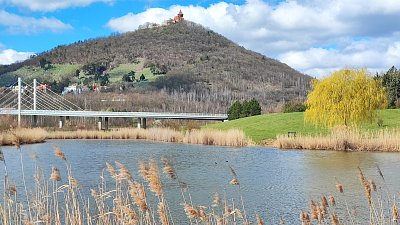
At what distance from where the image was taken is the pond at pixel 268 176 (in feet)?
47.5

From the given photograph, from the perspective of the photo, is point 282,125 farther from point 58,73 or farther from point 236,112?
point 58,73

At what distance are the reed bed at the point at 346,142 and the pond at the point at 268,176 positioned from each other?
4.42 ft

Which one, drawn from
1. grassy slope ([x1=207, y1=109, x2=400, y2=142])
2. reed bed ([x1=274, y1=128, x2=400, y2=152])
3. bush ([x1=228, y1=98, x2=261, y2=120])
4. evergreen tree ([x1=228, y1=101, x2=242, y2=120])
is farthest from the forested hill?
reed bed ([x1=274, y1=128, x2=400, y2=152])

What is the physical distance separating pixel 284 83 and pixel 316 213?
468 feet

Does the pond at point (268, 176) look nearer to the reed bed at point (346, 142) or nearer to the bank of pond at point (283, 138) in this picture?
the reed bed at point (346, 142)

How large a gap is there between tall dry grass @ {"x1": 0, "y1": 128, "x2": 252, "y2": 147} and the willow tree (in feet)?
19.8

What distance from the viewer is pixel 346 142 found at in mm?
33500

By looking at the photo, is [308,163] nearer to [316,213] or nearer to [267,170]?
[267,170]

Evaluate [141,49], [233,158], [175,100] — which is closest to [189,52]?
[141,49]

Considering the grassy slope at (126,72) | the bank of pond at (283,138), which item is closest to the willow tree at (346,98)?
the bank of pond at (283,138)

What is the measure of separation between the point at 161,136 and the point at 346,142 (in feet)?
65.1

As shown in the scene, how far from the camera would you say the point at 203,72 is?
150625mm

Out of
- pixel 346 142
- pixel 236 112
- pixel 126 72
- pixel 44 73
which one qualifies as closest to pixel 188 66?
pixel 126 72

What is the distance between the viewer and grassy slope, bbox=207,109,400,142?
4583cm
